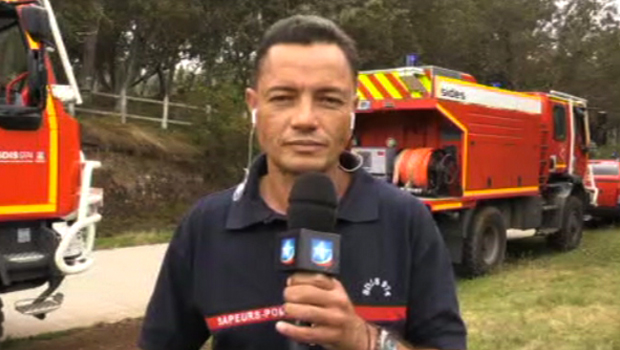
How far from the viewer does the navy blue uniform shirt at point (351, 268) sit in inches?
71.8

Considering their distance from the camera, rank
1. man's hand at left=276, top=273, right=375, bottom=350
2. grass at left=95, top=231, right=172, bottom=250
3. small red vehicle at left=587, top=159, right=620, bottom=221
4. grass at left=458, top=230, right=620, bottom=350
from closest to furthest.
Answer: man's hand at left=276, top=273, right=375, bottom=350 → grass at left=458, top=230, right=620, bottom=350 → grass at left=95, top=231, right=172, bottom=250 → small red vehicle at left=587, top=159, right=620, bottom=221

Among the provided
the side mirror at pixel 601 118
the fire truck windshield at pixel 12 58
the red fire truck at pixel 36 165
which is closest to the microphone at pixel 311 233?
the red fire truck at pixel 36 165

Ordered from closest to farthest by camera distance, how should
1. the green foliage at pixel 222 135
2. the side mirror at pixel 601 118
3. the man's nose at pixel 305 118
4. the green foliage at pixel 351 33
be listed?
1. the man's nose at pixel 305 118
2. the side mirror at pixel 601 118
3. the green foliage at pixel 222 135
4. the green foliage at pixel 351 33

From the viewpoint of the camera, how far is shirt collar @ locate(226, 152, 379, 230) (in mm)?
1878

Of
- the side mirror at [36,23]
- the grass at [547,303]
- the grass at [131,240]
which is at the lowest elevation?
the grass at [131,240]

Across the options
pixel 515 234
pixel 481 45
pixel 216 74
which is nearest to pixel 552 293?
pixel 515 234

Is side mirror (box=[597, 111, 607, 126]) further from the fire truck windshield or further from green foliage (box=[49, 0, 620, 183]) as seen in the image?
the fire truck windshield

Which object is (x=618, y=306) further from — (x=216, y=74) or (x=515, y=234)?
(x=216, y=74)

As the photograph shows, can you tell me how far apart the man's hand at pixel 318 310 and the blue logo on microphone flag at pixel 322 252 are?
1.1 inches

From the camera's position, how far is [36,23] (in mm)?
5883

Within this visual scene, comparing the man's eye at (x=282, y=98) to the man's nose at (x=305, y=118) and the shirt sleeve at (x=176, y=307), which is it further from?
the shirt sleeve at (x=176, y=307)

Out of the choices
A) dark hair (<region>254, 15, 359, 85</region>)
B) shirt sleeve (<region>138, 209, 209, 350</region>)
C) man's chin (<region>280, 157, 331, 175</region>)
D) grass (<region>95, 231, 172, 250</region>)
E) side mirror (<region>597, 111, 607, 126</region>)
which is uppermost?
side mirror (<region>597, 111, 607, 126</region>)

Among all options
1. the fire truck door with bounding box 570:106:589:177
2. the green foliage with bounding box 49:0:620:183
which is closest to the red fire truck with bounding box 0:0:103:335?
the green foliage with bounding box 49:0:620:183

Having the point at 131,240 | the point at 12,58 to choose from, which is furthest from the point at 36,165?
the point at 131,240
